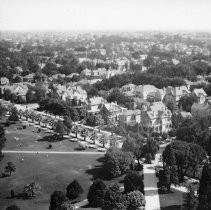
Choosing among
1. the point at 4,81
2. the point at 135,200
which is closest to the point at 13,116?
the point at 4,81

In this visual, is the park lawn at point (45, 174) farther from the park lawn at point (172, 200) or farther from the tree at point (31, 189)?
the park lawn at point (172, 200)

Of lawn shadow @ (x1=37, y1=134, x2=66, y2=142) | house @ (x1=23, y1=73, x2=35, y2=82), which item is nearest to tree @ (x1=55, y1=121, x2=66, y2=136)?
lawn shadow @ (x1=37, y1=134, x2=66, y2=142)

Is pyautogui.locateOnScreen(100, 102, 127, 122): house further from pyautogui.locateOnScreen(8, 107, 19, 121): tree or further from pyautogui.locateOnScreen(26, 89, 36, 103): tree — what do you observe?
pyautogui.locateOnScreen(26, 89, 36, 103): tree

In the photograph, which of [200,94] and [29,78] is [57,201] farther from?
[29,78]

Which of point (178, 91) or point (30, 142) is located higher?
point (178, 91)

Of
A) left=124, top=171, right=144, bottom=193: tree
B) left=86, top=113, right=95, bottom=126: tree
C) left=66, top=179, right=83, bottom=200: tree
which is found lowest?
left=66, top=179, right=83, bottom=200: tree

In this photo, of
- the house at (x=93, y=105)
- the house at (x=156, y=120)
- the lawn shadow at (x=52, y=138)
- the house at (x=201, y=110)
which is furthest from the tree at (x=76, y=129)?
the house at (x=201, y=110)
